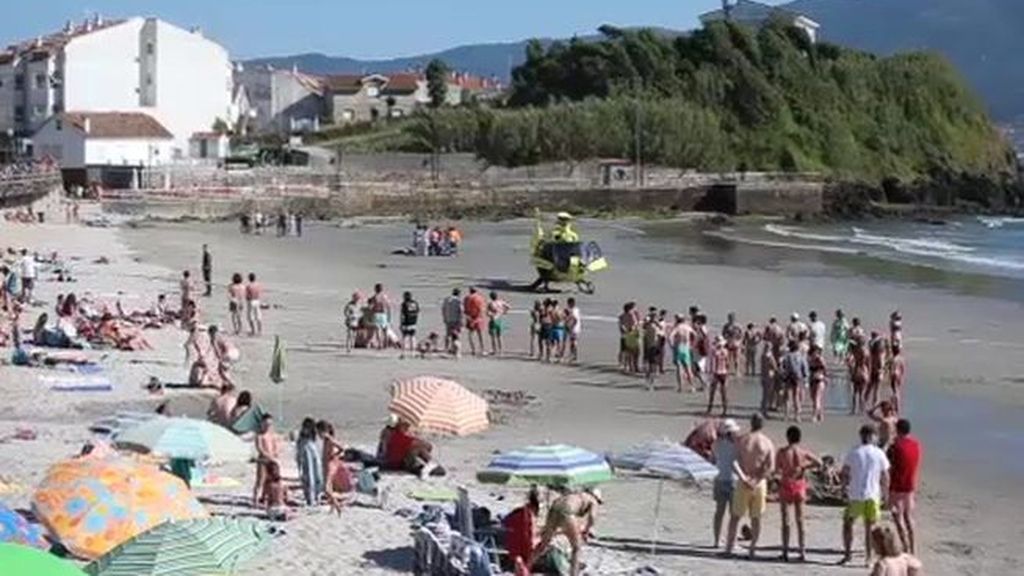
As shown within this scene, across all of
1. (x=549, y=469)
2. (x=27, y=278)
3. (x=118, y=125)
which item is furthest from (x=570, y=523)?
(x=118, y=125)

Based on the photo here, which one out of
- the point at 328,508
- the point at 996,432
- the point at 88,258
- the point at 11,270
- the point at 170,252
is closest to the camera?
the point at 328,508

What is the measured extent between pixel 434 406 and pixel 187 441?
4057 millimetres

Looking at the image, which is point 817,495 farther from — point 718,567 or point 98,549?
point 98,549

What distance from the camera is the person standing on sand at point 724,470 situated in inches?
519

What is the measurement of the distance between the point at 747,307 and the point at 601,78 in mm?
71485

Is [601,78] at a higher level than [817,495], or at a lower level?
higher

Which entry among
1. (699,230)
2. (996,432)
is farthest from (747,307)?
(699,230)

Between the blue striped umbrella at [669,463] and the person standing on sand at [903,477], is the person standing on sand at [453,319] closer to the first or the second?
the blue striped umbrella at [669,463]

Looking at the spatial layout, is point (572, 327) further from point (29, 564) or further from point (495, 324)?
point (29, 564)

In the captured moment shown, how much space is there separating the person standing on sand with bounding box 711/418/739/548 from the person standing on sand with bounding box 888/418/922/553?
4.04 feet

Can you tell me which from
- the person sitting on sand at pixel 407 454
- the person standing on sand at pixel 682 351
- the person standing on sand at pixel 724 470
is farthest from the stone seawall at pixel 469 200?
the person standing on sand at pixel 724 470

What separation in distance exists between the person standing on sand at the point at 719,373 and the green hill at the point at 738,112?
223 ft

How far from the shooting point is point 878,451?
12.6 meters

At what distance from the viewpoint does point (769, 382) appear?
816 inches
